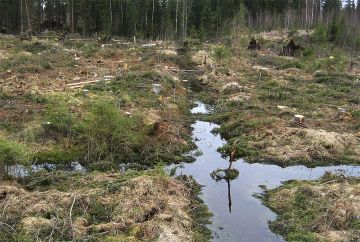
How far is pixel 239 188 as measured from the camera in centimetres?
1059

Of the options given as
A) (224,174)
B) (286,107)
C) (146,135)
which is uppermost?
(286,107)

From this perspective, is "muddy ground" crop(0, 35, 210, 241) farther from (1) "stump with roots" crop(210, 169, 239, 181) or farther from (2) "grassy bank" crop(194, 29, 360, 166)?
(2) "grassy bank" crop(194, 29, 360, 166)

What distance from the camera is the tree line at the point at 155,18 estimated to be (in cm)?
4456

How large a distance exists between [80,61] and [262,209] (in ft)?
59.0

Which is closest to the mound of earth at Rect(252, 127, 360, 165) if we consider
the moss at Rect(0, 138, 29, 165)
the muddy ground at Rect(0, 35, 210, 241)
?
the muddy ground at Rect(0, 35, 210, 241)

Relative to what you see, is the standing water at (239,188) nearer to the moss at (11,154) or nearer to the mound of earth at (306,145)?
the mound of earth at (306,145)

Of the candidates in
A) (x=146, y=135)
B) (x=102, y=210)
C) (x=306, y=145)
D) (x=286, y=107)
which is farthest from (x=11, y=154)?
(x=286, y=107)

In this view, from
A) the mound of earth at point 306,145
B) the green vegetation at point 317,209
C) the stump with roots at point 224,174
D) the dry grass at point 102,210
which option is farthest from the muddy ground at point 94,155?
the mound of earth at point 306,145

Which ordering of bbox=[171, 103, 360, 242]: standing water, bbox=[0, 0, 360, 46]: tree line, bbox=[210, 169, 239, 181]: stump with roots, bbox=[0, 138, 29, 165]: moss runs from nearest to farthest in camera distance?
1. bbox=[171, 103, 360, 242]: standing water
2. bbox=[0, 138, 29, 165]: moss
3. bbox=[210, 169, 239, 181]: stump with roots
4. bbox=[0, 0, 360, 46]: tree line

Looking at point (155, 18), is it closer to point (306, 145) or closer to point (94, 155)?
point (306, 145)

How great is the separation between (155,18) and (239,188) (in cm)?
4261

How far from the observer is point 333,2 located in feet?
207

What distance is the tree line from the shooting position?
4456 centimetres

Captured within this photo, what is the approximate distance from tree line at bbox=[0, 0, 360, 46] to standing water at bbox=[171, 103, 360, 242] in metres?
31.3
